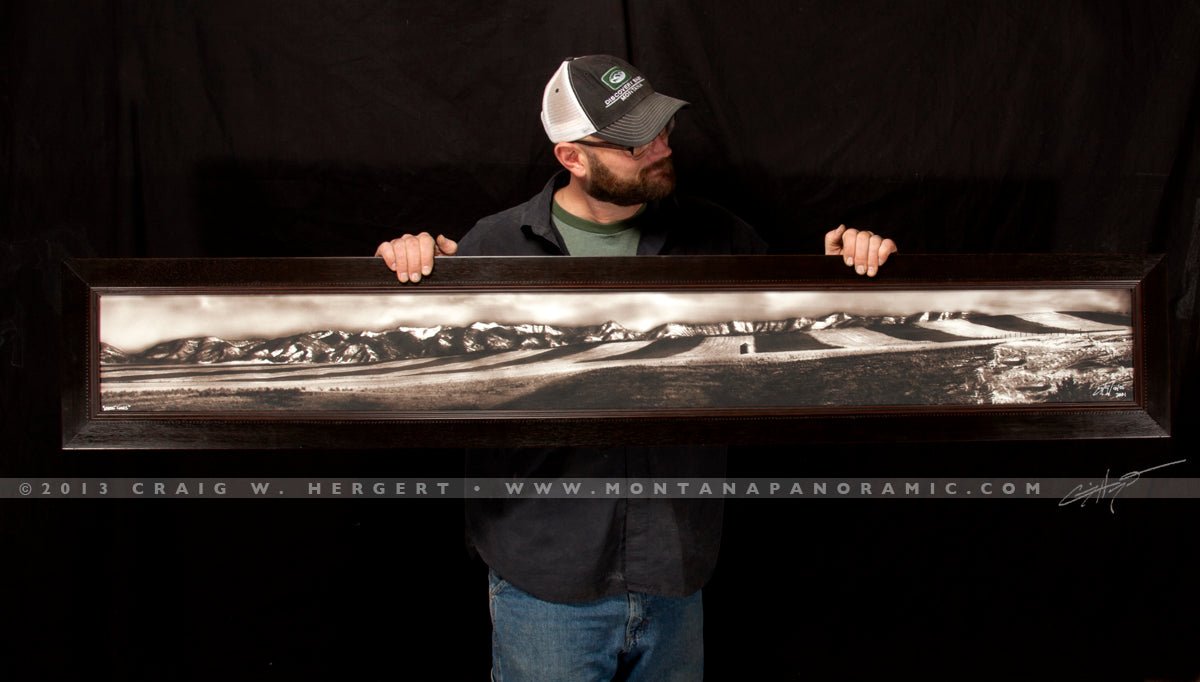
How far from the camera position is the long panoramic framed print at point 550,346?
106 centimetres

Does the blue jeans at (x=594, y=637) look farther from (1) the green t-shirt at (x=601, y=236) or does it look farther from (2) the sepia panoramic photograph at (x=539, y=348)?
(1) the green t-shirt at (x=601, y=236)

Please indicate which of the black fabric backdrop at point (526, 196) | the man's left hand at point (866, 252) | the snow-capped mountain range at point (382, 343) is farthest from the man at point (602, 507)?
the black fabric backdrop at point (526, 196)

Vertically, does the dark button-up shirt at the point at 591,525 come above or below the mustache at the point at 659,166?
below

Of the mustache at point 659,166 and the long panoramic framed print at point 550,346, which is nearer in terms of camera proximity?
the long panoramic framed print at point 550,346

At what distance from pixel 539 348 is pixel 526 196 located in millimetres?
593

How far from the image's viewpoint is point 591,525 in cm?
112

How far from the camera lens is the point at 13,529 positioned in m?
1.50

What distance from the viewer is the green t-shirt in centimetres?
123

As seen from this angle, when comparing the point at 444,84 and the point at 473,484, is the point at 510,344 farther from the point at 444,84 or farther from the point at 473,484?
the point at 444,84

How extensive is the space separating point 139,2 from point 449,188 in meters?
0.73

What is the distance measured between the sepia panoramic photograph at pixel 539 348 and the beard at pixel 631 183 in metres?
0.21

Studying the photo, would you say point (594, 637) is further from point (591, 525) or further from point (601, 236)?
point (601, 236)
